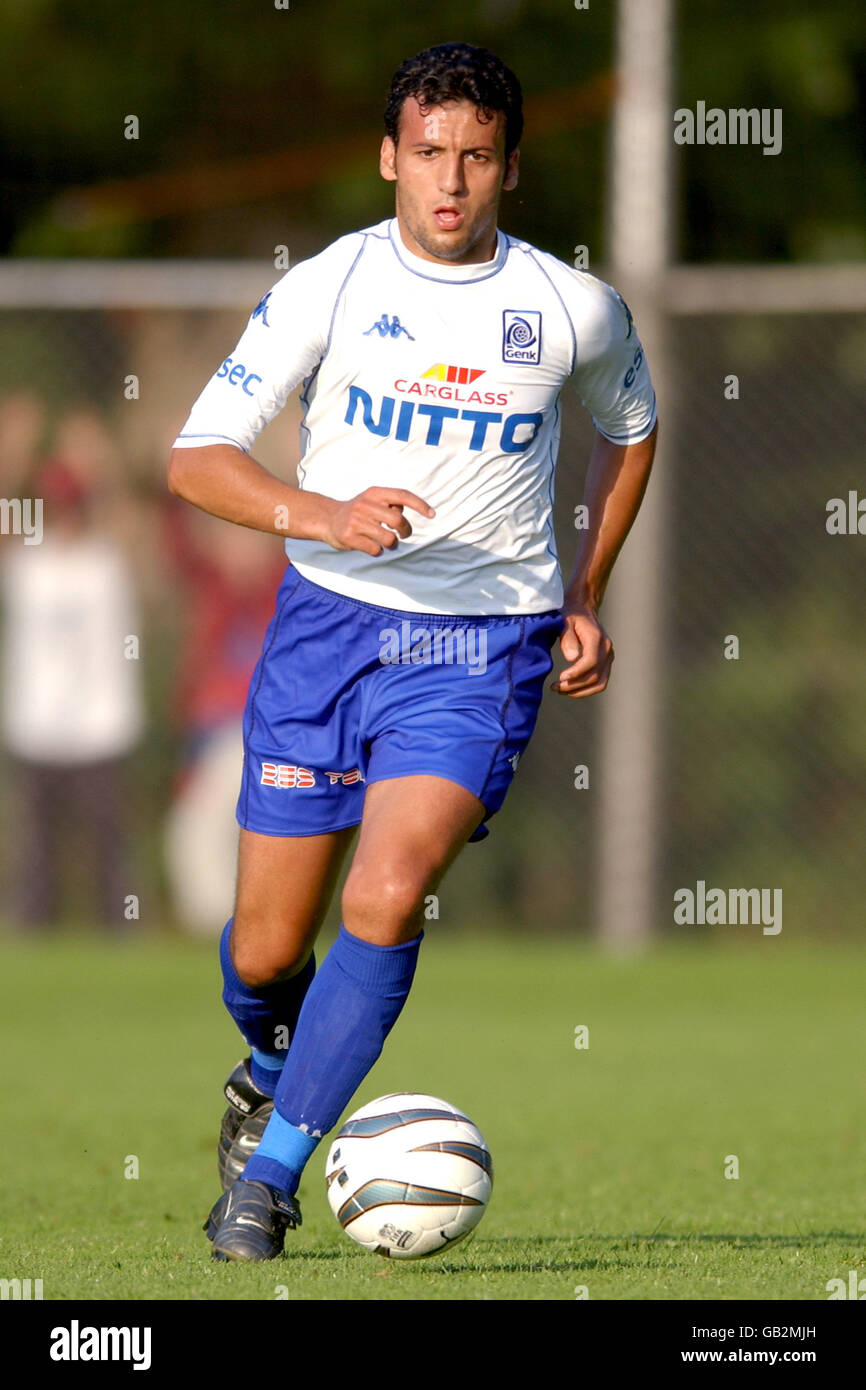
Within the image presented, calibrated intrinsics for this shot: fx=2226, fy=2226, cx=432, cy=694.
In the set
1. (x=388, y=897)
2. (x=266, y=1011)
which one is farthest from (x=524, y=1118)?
(x=388, y=897)

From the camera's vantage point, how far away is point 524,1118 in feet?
23.7

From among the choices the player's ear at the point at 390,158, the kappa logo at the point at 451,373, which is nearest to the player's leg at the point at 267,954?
the kappa logo at the point at 451,373

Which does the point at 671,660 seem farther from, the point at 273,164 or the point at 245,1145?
the point at 245,1145

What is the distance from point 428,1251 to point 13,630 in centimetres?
746

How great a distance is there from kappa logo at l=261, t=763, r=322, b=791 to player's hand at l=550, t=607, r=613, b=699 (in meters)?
0.56

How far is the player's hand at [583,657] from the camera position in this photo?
191 inches

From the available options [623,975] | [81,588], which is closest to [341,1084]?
[623,975]

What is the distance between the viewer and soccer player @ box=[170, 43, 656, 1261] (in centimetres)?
450

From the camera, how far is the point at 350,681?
472 cm

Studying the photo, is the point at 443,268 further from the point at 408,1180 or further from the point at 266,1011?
the point at 408,1180

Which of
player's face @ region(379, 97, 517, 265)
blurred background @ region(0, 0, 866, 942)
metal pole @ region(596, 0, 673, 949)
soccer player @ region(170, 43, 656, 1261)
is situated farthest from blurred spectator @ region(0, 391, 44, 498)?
player's face @ region(379, 97, 517, 265)

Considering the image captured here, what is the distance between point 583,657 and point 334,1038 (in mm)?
1011
